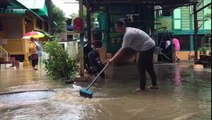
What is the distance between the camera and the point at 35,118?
538 centimetres

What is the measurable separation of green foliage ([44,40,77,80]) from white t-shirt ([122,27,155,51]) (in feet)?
10.9

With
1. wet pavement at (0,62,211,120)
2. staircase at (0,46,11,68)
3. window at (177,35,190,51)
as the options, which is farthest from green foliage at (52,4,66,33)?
wet pavement at (0,62,211,120)

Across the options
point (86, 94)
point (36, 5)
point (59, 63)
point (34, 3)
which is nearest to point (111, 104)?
point (86, 94)

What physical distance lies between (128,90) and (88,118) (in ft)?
9.14

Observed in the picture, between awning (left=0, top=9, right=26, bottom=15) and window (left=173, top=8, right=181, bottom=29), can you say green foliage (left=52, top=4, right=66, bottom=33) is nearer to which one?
awning (left=0, top=9, right=26, bottom=15)

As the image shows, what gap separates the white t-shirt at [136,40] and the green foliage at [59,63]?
3315mm

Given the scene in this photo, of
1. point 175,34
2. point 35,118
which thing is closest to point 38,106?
point 35,118

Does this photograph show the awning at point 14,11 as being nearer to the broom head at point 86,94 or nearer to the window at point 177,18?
the window at point 177,18

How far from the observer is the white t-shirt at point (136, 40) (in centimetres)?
745

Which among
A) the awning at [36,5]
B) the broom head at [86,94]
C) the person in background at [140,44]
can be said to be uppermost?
the awning at [36,5]

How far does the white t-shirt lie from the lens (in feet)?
24.5

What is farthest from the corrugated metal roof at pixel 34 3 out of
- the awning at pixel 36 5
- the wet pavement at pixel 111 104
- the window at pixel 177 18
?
the wet pavement at pixel 111 104

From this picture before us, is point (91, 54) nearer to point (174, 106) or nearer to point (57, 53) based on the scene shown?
point (57, 53)

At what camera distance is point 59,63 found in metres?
10.5
